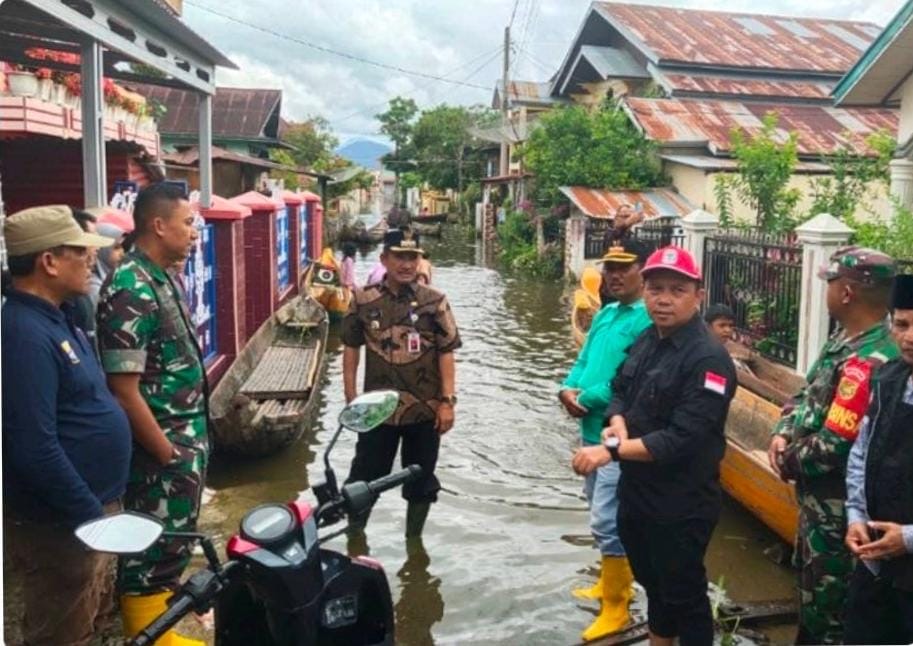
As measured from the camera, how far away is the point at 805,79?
23109 mm

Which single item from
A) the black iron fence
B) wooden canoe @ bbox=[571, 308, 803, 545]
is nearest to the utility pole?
the black iron fence

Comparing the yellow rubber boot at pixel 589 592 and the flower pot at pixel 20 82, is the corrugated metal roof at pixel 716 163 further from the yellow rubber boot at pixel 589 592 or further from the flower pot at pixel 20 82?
the yellow rubber boot at pixel 589 592

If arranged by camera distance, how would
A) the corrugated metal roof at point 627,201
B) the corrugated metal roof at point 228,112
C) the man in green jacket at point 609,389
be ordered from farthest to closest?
1. the corrugated metal roof at point 228,112
2. the corrugated metal roof at point 627,201
3. the man in green jacket at point 609,389

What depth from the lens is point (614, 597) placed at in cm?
414

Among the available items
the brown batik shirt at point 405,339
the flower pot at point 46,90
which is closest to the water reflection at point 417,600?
the brown batik shirt at point 405,339

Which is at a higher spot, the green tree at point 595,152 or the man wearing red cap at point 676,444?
the green tree at point 595,152

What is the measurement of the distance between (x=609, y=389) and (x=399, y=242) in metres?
1.48

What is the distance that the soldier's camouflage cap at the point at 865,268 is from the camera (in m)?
2.98

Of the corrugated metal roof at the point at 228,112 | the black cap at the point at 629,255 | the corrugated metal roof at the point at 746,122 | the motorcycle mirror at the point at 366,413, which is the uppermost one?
the corrugated metal roof at the point at 228,112

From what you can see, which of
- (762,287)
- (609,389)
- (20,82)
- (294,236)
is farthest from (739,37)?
(609,389)

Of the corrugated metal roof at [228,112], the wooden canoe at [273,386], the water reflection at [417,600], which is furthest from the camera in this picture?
the corrugated metal roof at [228,112]

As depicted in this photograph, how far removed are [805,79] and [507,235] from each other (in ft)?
30.7

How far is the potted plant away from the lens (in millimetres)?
7316

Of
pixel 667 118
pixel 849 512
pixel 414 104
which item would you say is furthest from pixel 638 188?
pixel 414 104
